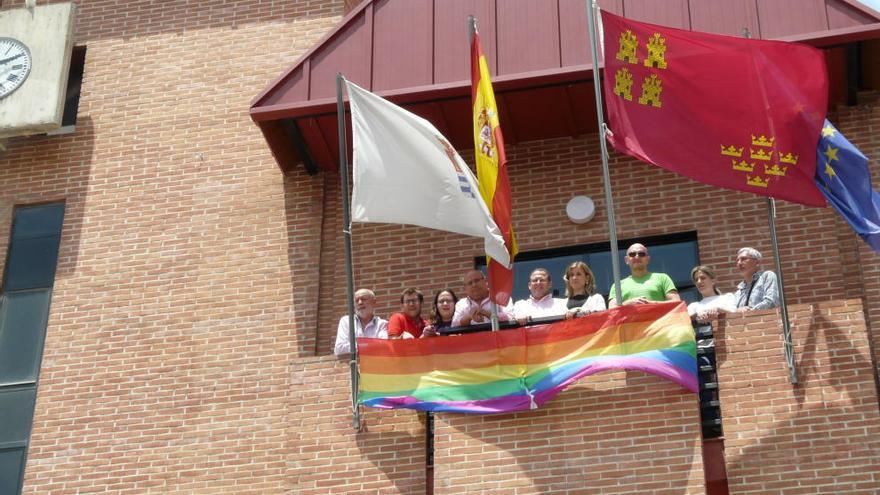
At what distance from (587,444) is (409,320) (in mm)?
2462

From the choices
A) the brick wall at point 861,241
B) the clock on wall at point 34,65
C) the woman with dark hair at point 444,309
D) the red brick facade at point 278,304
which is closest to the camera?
the red brick facade at point 278,304

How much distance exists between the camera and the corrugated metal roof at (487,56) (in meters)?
15.8

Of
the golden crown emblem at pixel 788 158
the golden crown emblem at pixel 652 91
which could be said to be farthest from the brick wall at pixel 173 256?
the golden crown emblem at pixel 788 158

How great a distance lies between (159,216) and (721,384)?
7372 mm

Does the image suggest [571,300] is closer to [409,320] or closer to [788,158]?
[409,320]

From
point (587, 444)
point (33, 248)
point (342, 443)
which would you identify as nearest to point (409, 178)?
point (342, 443)

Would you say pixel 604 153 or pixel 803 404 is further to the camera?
pixel 604 153

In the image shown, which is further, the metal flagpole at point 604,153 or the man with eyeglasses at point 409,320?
the man with eyeglasses at point 409,320

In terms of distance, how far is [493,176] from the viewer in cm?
1412

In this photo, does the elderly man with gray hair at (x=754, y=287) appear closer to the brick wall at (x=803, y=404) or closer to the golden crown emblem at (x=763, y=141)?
the brick wall at (x=803, y=404)

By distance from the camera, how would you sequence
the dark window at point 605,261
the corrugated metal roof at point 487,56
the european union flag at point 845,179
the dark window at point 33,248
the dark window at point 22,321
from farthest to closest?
the dark window at point 33,248, the dark window at point 22,321, the dark window at point 605,261, the corrugated metal roof at point 487,56, the european union flag at point 845,179

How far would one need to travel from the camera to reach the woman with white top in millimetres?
13781

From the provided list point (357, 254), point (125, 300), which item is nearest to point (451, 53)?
point (357, 254)

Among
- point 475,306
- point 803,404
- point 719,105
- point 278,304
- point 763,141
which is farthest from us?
point 278,304
